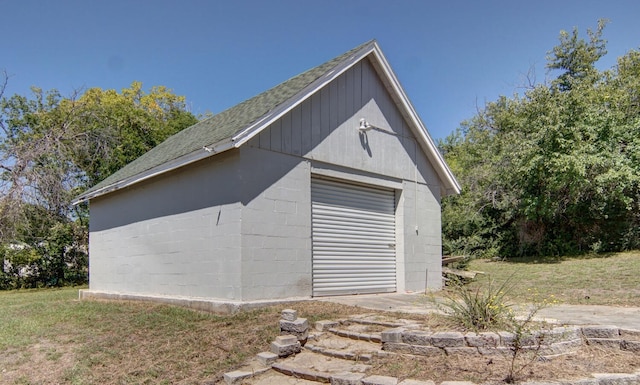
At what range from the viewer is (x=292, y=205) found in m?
7.53

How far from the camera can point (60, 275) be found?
683 inches

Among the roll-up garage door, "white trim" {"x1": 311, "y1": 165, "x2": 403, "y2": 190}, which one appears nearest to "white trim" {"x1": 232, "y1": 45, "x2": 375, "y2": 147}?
"white trim" {"x1": 311, "y1": 165, "x2": 403, "y2": 190}

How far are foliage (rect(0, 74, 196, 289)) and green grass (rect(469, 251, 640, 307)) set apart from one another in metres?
15.8

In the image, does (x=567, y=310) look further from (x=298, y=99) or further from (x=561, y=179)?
(x=561, y=179)

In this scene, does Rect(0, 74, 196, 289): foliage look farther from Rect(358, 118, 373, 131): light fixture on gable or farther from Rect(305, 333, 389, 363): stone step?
Rect(305, 333, 389, 363): stone step

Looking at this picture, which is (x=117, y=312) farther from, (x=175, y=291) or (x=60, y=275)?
(x=60, y=275)

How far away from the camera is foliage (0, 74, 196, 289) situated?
16016mm

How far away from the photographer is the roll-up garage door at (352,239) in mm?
8203

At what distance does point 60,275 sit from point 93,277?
7.58 meters

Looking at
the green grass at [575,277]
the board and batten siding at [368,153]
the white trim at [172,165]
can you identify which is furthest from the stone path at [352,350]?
the white trim at [172,165]

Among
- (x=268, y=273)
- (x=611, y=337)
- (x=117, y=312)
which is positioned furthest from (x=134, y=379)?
(x=611, y=337)

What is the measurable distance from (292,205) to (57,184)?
43.1ft

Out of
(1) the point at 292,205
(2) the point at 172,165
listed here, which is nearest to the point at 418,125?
(1) the point at 292,205

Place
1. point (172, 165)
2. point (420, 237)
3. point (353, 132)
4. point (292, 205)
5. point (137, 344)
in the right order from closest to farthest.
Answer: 1. point (137, 344)
2. point (292, 205)
3. point (172, 165)
4. point (353, 132)
5. point (420, 237)
